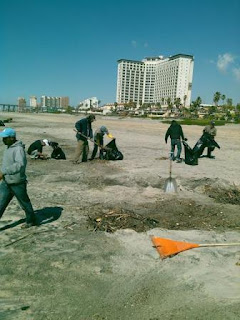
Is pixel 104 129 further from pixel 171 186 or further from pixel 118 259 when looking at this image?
pixel 118 259

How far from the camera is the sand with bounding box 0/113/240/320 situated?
9.79 feet

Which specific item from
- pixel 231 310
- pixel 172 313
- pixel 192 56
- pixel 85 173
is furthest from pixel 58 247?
pixel 192 56

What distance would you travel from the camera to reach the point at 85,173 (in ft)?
28.1

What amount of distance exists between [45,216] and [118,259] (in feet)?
6.34

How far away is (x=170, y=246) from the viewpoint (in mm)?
4156

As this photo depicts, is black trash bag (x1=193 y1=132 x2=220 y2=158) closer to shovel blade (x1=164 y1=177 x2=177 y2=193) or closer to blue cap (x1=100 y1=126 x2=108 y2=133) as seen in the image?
blue cap (x1=100 y1=126 x2=108 y2=133)

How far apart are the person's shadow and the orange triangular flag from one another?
194 cm

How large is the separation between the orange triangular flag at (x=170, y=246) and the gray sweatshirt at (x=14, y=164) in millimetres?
2271

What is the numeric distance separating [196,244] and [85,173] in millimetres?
4905

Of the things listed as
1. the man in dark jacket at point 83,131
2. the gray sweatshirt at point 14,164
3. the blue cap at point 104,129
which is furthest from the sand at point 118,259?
the blue cap at point 104,129

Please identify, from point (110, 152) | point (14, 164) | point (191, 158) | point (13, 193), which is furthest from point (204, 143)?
point (14, 164)

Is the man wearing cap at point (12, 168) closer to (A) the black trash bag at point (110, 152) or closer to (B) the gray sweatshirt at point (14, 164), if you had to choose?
(B) the gray sweatshirt at point (14, 164)

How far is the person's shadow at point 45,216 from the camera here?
4.79 metres

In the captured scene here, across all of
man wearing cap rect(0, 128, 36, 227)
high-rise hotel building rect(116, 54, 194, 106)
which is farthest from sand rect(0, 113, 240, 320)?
high-rise hotel building rect(116, 54, 194, 106)
